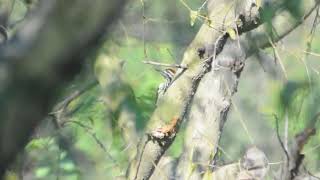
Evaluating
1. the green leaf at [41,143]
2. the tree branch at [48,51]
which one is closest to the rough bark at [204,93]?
the green leaf at [41,143]

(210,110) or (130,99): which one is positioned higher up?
(130,99)

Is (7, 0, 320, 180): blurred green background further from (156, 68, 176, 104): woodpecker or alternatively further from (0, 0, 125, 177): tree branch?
(0, 0, 125, 177): tree branch

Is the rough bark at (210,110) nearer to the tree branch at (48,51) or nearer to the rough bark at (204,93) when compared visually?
the rough bark at (204,93)

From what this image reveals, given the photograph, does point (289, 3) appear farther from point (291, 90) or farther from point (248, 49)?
point (248, 49)

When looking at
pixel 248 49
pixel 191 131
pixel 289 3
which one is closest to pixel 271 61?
pixel 248 49

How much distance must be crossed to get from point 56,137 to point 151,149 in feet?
2.15

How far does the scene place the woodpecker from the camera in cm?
431

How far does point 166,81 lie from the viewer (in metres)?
4.45

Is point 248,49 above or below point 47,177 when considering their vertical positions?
above

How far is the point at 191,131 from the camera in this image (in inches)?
165

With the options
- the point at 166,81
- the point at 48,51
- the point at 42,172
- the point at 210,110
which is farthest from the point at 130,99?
the point at 48,51

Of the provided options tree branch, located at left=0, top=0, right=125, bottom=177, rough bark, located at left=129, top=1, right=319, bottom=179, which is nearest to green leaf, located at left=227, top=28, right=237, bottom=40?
rough bark, located at left=129, top=1, right=319, bottom=179

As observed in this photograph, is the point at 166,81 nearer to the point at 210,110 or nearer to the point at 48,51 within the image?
the point at 210,110

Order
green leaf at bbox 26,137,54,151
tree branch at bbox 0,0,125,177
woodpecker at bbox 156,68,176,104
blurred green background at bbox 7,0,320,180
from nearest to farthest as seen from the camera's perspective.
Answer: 1. tree branch at bbox 0,0,125,177
2. blurred green background at bbox 7,0,320,180
3. woodpecker at bbox 156,68,176,104
4. green leaf at bbox 26,137,54,151
